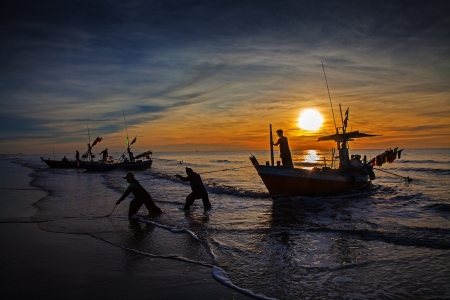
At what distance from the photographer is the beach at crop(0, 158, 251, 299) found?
4.64 meters

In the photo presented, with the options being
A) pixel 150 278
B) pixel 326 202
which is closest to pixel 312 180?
pixel 326 202

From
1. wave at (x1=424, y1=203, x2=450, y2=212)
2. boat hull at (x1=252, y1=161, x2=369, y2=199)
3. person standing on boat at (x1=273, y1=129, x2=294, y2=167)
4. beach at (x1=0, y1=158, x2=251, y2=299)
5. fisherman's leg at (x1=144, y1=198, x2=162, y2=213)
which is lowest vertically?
wave at (x1=424, y1=203, x2=450, y2=212)

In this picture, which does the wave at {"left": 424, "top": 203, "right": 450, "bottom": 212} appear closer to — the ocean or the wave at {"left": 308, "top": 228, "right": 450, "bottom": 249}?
the ocean

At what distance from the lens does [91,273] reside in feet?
17.8

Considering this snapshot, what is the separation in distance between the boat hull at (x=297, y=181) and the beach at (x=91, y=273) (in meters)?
9.44

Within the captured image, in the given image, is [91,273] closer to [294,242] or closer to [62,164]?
[294,242]

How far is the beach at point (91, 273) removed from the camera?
464cm

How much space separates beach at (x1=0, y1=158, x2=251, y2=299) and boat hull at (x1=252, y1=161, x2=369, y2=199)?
9.44 metres

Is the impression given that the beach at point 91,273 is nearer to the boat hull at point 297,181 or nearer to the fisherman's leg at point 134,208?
the fisherman's leg at point 134,208

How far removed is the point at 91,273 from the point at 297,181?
11.4m

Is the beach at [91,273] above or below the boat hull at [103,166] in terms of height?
below

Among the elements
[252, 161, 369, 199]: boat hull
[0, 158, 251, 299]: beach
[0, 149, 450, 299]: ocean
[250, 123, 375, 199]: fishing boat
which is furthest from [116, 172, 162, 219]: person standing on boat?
[252, 161, 369, 199]: boat hull

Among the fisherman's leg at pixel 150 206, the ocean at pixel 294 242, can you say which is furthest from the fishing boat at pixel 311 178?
the fisherman's leg at pixel 150 206

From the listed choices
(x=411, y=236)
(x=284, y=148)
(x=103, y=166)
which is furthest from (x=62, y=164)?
(x=411, y=236)
